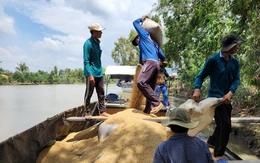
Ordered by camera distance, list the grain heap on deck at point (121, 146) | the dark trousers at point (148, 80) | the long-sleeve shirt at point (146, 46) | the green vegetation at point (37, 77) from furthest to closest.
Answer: the green vegetation at point (37, 77)
the long-sleeve shirt at point (146, 46)
the dark trousers at point (148, 80)
the grain heap on deck at point (121, 146)

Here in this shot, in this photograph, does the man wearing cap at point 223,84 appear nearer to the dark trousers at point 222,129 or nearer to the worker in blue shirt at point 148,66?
the dark trousers at point 222,129

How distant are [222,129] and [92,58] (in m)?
2.24

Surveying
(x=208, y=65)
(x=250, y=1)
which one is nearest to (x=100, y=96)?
(x=208, y=65)

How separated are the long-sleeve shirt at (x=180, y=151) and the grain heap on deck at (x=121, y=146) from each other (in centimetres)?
109

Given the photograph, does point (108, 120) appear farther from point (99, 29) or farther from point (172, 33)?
point (172, 33)

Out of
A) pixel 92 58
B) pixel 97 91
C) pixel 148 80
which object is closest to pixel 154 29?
pixel 148 80

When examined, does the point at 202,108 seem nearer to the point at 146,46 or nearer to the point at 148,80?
the point at 148,80

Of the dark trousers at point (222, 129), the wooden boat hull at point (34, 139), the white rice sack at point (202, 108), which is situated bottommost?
the wooden boat hull at point (34, 139)

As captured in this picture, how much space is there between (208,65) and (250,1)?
2.99m

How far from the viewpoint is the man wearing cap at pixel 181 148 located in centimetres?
150

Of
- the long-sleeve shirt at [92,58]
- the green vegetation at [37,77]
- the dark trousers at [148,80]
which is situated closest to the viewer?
the dark trousers at [148,80]

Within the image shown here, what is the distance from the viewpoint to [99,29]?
381 centimetres

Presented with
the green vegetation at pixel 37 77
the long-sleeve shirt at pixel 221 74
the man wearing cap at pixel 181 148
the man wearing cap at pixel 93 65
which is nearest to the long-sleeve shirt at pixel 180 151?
the man wearing cap at pixel 181 148

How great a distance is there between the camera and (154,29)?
3.76 m
